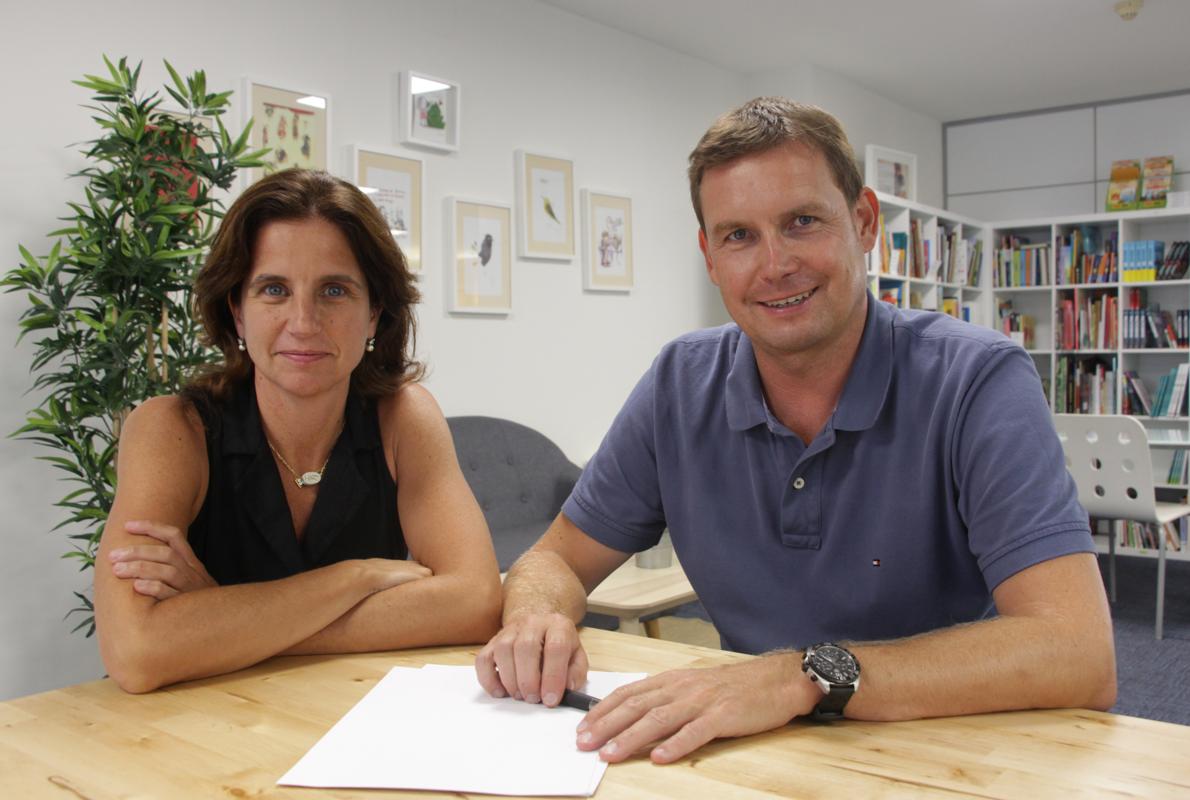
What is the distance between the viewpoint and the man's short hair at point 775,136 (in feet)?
4.89

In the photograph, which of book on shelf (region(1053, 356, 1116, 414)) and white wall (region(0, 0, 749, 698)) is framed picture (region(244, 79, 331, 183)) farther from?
book on shelf (region(1053, 356, 1116, 414))

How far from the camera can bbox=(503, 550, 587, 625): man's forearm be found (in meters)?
1.43

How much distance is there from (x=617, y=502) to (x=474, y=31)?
11.2 feet

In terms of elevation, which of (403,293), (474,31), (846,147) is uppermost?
(474,31)

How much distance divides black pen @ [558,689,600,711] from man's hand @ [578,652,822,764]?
78 millimetres

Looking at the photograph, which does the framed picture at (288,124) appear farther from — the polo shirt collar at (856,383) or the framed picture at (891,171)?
the framed picture at (891,171)

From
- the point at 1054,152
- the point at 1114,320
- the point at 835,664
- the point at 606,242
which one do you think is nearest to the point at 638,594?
the point at 835,664

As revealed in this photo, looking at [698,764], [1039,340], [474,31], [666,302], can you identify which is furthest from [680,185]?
[698,764]

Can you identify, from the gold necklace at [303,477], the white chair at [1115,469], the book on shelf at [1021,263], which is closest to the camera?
the gold necklace at [303,477]

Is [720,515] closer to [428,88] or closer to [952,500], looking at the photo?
[952,500]

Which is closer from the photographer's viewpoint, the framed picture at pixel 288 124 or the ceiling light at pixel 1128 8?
the framed picture at pixel 288 124

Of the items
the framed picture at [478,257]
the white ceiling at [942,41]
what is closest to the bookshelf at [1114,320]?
the white ceiling at [942,41]

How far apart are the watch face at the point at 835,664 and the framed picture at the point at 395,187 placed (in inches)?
125

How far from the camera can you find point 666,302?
5715 millimetres
